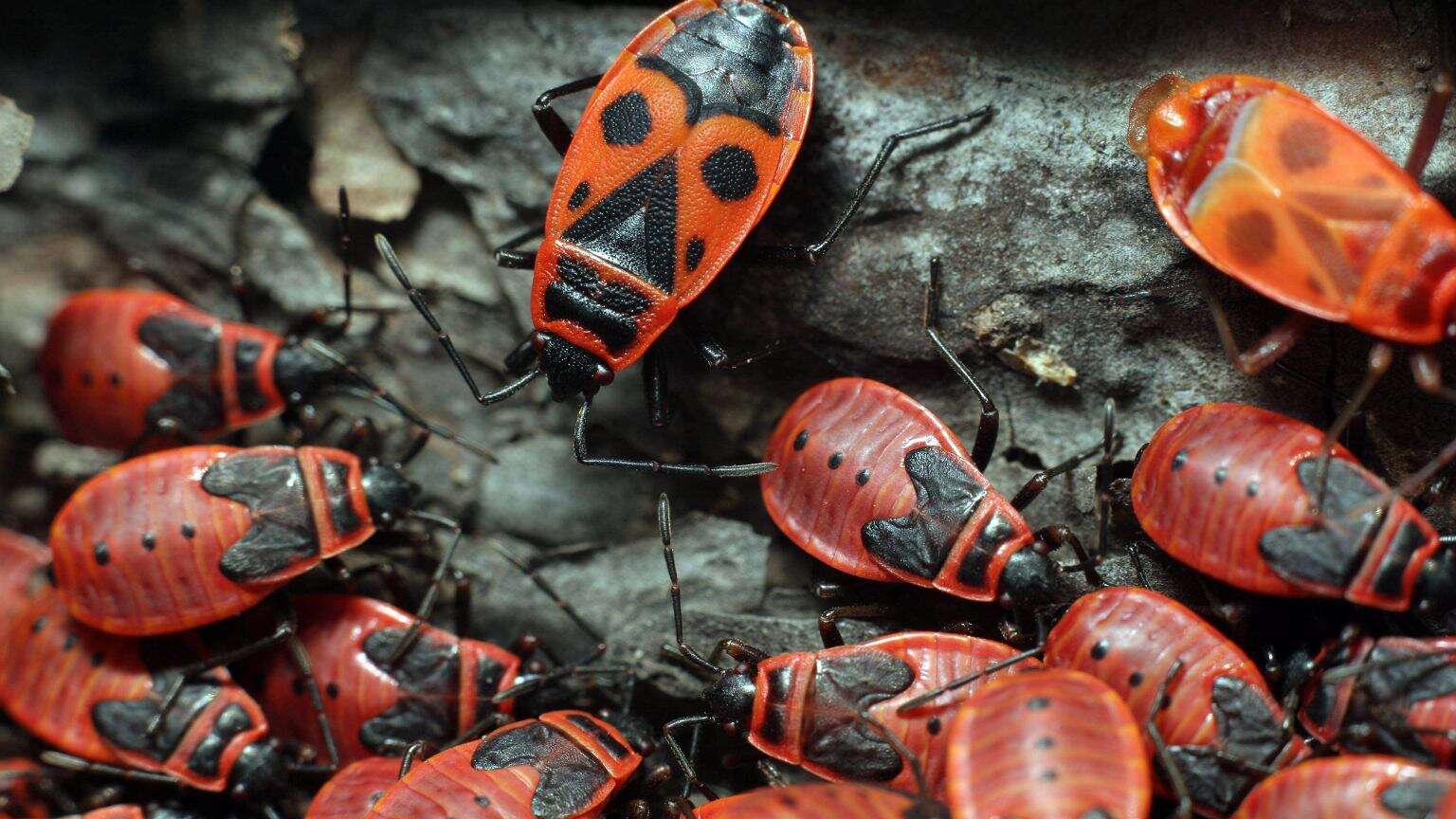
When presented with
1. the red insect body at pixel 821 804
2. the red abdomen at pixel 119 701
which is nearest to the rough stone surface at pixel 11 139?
the red abdomen at pixel 119 701

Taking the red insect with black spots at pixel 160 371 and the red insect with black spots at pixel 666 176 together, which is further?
the red insect with black spots at pixel 160 371

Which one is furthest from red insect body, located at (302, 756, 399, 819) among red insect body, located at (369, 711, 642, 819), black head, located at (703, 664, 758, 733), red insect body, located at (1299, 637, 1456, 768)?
red insect body, located at (1299, 637, 1456, 768)

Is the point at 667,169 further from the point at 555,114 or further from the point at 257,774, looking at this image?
the point at 257,774

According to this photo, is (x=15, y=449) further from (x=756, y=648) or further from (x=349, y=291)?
(x=756, y=648)

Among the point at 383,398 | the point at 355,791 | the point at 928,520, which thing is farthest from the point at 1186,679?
the point at 383,398

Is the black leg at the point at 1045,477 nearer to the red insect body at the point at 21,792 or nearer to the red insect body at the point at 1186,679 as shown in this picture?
the red insect body at the point at 1186,679

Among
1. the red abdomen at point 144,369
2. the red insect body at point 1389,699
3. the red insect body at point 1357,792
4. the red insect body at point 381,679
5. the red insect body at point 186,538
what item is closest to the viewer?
the red insect body at point 1357,792
